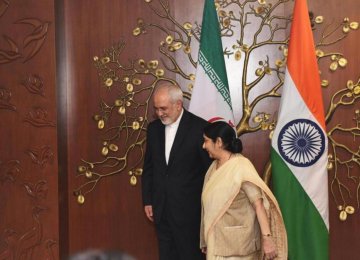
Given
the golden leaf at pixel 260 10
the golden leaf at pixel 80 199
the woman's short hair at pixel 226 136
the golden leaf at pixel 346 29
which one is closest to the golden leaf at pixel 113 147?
the golden leaf at pixel 80 199

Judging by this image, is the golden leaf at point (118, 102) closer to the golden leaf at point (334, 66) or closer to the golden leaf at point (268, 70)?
the golden leaf at point (268, 70)

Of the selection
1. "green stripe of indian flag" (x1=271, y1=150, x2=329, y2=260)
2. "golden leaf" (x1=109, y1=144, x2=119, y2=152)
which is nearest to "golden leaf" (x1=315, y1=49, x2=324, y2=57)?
"green stripe of indian flag" (x1=271, y1=150, x2=329, y2=260)

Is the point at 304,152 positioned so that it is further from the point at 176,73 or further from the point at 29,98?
the point at 29,98

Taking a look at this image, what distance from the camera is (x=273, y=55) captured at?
11.9ft

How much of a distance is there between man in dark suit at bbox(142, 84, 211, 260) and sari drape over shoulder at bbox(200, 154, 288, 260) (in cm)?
33

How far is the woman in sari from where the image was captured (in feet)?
8.20

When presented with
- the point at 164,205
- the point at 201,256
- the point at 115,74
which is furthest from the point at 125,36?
the point at 201,256

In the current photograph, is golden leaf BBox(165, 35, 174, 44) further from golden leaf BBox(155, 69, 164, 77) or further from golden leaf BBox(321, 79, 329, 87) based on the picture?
golden leaf BBox(321, 79, 329, 87)

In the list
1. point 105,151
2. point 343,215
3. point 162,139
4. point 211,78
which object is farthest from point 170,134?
point 343,215

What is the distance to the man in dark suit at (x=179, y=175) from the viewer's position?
2.97 meters

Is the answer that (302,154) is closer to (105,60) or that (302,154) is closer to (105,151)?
(105,151)

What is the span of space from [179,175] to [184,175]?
0.10 feet

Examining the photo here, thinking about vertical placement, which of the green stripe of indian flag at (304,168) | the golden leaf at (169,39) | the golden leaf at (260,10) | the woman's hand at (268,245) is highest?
the golden leaf at (260,10)

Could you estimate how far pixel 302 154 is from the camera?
3.20m
